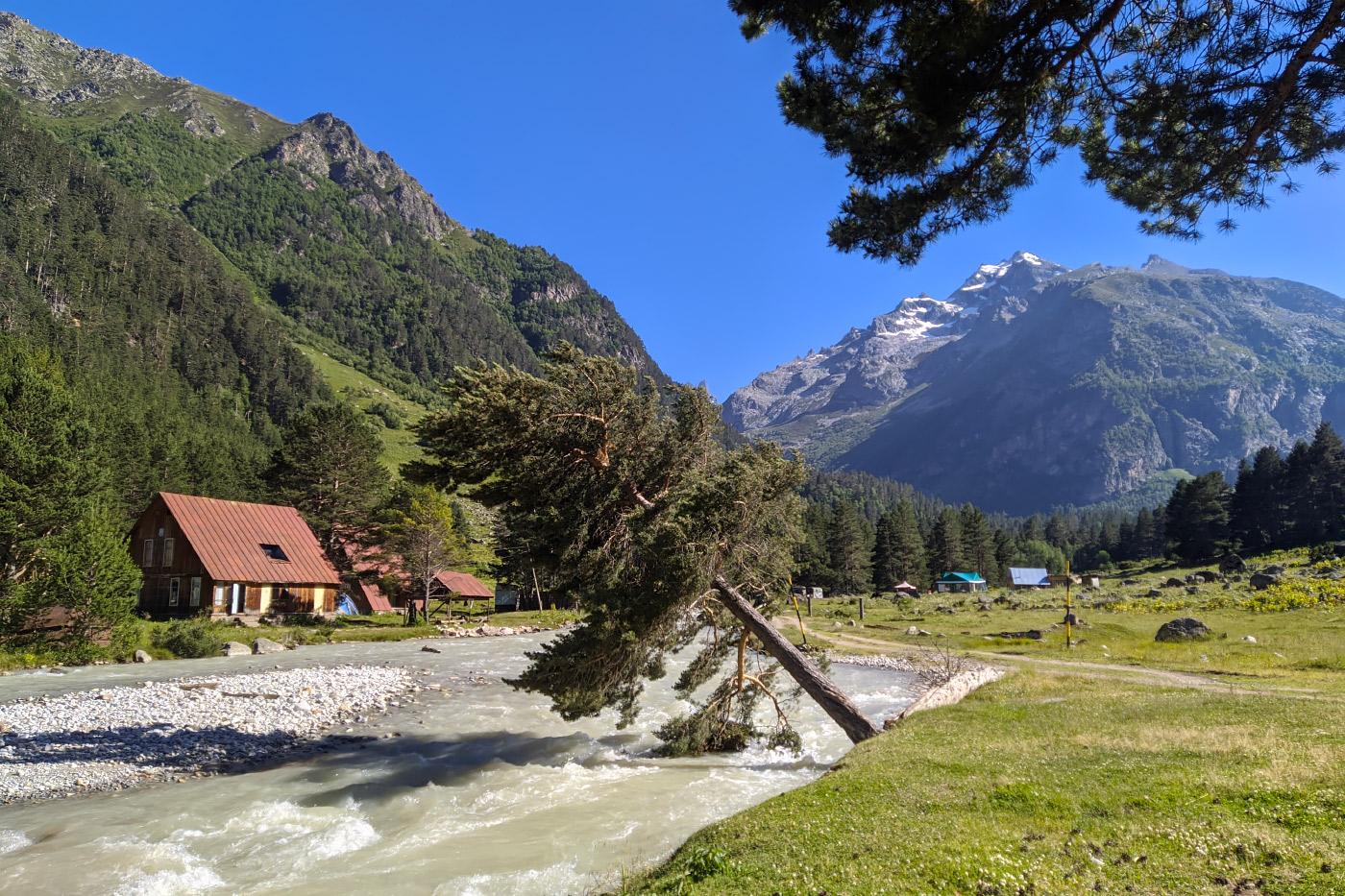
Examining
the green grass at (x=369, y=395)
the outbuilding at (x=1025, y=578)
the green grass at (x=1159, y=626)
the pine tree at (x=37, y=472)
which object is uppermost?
the green grass at (x=369, y=395)

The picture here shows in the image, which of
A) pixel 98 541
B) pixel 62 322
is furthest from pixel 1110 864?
pixel 62 322

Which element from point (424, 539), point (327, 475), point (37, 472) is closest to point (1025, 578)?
point (424, 539)

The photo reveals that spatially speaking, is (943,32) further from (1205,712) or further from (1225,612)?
(1225,612)

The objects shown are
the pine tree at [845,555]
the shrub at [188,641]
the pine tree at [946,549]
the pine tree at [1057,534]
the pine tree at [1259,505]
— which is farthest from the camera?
the pine tree at [1057,534]

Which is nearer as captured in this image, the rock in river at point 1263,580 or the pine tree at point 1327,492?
the rock in river at point 1263,580

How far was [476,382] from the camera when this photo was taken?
51.5 feet

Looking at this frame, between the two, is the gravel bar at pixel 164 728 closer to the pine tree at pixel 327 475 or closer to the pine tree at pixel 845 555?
the pine tree at pixel 327 475

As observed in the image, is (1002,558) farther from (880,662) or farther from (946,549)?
(880,662)

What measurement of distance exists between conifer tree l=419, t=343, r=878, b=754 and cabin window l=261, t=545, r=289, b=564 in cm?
4344

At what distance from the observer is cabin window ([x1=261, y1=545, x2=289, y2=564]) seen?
52.3 m

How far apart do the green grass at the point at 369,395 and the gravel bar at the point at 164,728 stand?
412 feet

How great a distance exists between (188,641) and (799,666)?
33326 mm

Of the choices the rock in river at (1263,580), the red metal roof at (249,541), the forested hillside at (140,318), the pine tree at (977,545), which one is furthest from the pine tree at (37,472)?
the pine tree at (977,545)

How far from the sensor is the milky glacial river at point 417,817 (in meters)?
10.5
